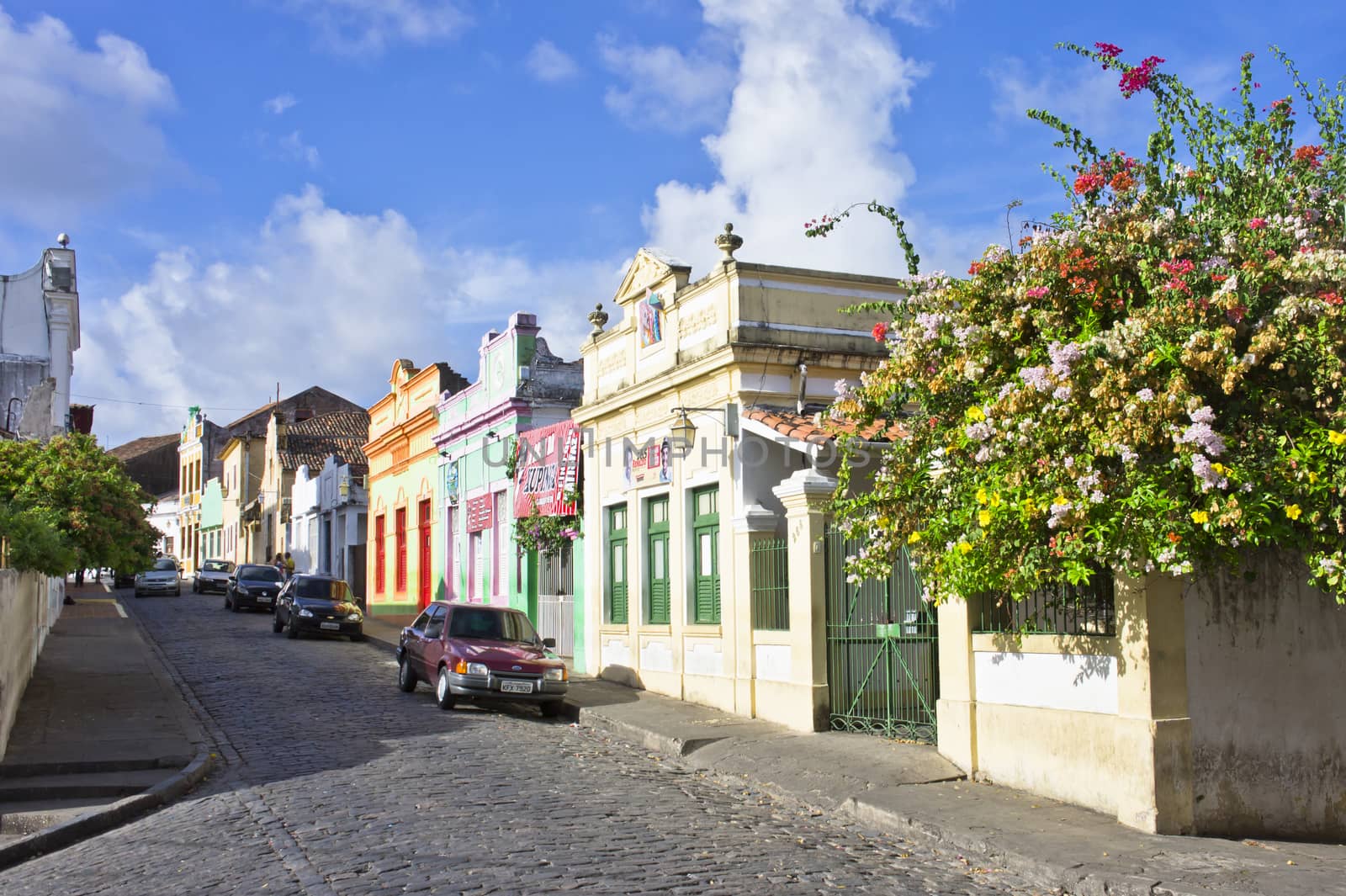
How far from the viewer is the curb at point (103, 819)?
8836 millimetres

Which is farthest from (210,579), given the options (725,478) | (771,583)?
(771,583)

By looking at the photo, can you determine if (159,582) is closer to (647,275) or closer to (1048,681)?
(647,275)

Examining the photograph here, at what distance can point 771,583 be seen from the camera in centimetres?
1494

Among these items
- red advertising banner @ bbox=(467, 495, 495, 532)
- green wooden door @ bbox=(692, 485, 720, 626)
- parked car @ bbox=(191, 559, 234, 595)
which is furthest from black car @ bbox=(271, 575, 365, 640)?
parked car @ bbox=(191, 559, 234, 595)

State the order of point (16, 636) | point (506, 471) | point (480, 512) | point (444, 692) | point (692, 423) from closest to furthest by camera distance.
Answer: point (16, 636) → point (444, 692) → point (692, 423) → point (506, 471) → point (480, 512)

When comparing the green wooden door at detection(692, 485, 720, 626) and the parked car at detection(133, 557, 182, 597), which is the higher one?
the green wooden door at detection(692, 485, 720, 626)

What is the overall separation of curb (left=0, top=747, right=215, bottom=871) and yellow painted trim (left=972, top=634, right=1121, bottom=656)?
7.06 m

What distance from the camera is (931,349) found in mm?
9914

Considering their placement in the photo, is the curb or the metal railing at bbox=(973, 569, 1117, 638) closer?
the curb

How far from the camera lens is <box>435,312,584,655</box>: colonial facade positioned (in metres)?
23.2

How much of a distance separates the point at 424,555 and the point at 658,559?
14.4 meters

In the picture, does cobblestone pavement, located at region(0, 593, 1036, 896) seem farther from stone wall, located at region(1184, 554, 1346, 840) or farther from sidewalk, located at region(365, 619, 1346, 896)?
stone wall, located at region(1184, 554, 1346, 840)

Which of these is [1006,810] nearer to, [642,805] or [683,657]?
[642,805]

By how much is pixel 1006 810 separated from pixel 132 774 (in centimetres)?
771
